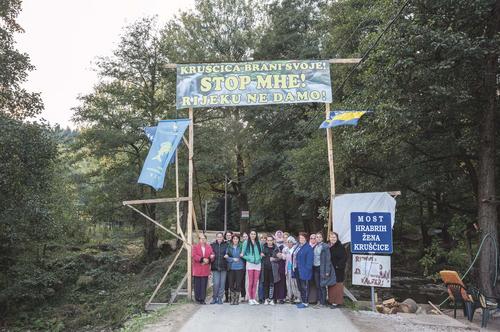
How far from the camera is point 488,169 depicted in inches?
422

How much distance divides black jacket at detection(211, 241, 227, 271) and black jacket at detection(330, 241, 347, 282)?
2.55 metres

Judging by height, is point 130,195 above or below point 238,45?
below

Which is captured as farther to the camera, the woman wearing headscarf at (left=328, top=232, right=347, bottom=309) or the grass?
the grass

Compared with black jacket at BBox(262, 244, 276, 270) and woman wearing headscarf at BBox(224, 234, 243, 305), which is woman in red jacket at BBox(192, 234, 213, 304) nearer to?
woman wearing headscarf at BBox(224, 234, 243, 305)

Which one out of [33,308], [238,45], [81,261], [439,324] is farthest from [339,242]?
[238,45]

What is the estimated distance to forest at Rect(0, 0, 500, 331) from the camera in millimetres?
10430

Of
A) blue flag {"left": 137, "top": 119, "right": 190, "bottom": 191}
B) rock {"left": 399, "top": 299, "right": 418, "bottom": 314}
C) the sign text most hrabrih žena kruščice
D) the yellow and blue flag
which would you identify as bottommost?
rock {"left": 399, "top": 299, "right": 418, "bottom": 314}

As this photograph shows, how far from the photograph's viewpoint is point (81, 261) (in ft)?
77.2

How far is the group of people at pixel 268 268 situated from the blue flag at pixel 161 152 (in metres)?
1.88

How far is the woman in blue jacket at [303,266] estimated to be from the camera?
945 centimetres

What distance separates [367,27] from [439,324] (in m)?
13.0

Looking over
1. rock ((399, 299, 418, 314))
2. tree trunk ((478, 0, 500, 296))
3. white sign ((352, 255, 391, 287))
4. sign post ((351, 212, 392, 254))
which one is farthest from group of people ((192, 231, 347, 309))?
tree trunk ((478, 0, 500, 296))

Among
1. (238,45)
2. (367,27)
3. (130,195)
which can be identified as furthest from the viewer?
(238,45)

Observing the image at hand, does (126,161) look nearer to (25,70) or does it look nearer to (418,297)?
(25,70)
